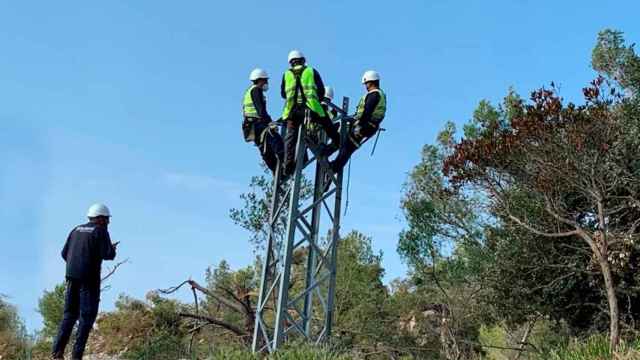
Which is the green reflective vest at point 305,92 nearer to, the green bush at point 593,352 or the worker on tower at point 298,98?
the worker on tower at point 298,98

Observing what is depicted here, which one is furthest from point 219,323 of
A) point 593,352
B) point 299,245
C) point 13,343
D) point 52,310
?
point 52,310

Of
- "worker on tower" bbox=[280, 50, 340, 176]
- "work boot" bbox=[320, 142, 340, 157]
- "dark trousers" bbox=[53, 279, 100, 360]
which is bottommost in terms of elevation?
"dark trousers" bbox=[53, 279, 100, 360]

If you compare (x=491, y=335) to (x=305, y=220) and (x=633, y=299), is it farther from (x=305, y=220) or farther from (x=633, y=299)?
(x=305, y=220)

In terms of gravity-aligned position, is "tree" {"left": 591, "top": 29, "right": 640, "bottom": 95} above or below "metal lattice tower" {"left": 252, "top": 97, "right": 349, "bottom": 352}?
above

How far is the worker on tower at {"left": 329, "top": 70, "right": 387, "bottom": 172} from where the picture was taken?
1059cm

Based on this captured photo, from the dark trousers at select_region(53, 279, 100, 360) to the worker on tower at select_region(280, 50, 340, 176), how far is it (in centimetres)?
323

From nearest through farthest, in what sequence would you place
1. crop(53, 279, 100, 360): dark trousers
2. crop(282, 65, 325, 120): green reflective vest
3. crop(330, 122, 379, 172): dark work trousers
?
1. crop(53, 279, 100, 360): dark trousers
2. crop(282, 65, 325, 120): green reflective vest
3. crop(330, 122, 379, 172): dark work trousers

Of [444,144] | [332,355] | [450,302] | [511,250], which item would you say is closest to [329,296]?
[332,355]

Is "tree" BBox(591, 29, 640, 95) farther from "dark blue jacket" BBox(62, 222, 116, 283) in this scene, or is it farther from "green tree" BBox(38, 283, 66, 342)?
"green tree" BBox(38, 283, 66, 342)

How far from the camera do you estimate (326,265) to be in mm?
10125

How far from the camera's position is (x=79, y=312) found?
30.1 feet

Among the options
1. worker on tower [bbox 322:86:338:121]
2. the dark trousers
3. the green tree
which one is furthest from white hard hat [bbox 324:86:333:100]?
the green tree

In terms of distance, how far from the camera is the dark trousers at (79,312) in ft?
29.0

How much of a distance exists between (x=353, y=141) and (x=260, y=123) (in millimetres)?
1542
